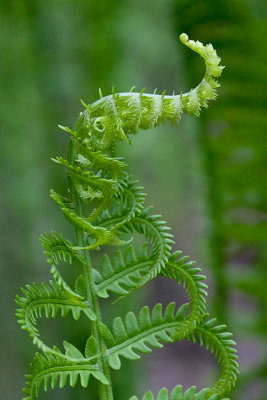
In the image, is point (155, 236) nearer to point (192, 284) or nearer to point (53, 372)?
point (192, 284)

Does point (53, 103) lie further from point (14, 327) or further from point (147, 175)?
point (147, 175)

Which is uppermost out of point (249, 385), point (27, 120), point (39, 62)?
point (39, 62)

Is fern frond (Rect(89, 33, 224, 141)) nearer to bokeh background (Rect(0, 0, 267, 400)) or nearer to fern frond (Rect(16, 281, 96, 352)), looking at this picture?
fern frond (Rect(16, 281, 96, 352))

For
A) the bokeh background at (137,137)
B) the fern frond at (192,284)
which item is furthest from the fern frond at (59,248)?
the bokeh background at (137,137)

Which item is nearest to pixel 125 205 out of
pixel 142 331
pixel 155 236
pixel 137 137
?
pixel 155 236

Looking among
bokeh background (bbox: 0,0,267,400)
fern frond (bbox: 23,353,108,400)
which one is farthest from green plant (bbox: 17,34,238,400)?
bokeh background (bbox: 0,0,267,400)

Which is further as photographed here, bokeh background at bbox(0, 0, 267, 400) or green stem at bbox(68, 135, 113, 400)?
bokeh background at bbox(0, 0, 267, 400)

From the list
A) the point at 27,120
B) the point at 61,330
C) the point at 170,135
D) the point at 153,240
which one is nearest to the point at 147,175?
the point at 170,135
